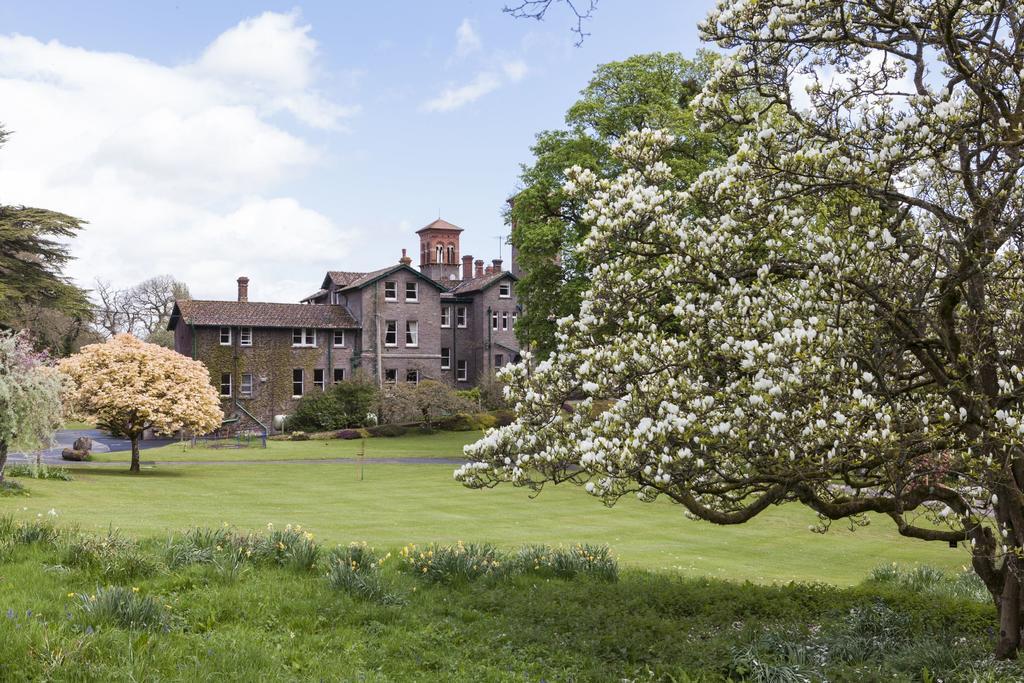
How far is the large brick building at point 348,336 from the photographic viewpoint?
59094mm

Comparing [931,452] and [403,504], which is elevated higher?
[931,452]

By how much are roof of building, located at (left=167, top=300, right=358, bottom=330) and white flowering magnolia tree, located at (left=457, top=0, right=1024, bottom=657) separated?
5212 cm

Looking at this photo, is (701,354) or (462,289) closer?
(701,354)

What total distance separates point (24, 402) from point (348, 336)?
39373mm

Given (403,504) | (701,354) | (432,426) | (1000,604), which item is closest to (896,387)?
(701,354)

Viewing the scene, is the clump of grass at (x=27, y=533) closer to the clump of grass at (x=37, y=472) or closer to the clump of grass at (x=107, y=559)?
the clump of grass at (x=107, y=559)

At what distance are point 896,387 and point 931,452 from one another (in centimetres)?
96

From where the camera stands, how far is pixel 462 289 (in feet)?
233

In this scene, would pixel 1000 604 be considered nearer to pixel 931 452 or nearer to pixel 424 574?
pixel 931 452

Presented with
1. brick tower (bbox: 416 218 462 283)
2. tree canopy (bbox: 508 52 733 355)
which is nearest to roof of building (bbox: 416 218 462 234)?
brick tower (bbox: 416 218 462 283)

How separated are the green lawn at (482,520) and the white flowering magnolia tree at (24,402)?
1.48 meters

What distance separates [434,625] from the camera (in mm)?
9492

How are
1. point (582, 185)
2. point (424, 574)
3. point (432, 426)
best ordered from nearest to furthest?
point (582, 185)
point (424, 574)
point (432, 426)

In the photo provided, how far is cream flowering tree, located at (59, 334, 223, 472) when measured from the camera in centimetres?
3067
